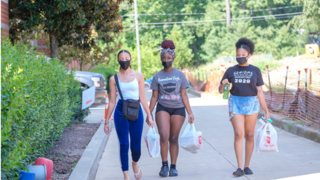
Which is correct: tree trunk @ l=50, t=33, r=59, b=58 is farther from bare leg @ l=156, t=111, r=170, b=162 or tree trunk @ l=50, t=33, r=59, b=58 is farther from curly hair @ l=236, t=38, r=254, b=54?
curly hair @ l=236, t=38, r=254, b=54

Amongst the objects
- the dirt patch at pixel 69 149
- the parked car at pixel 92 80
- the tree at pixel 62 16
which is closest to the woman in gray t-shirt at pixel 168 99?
the dirt patch at pixel 69 149

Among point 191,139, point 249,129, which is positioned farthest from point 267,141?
point 191,139

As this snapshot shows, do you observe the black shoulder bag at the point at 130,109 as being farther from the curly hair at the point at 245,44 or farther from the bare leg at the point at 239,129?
the curly hair at the point at 245,44

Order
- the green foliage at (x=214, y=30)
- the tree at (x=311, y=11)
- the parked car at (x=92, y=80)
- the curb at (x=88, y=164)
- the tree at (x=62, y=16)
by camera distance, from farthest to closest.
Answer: the green foliage at (x=214, y=30), the tree at (x=311, y=11), the parked car at (x=92, y=80), the tree at (x=62, y=16), the curb at (x=88, y=164)

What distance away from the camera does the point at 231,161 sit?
23.6 ft

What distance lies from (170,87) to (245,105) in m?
1.08

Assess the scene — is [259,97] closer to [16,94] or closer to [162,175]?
[162,175]

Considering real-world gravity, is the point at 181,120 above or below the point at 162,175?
above

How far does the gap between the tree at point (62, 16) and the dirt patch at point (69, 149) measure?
7.93 feet

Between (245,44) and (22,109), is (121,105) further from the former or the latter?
(245,44)

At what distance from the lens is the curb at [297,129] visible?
29.4 feet

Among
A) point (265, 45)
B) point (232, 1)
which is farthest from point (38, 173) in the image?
point (232, 1)

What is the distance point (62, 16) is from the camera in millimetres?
11180

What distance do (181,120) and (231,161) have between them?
1551 millimetres
